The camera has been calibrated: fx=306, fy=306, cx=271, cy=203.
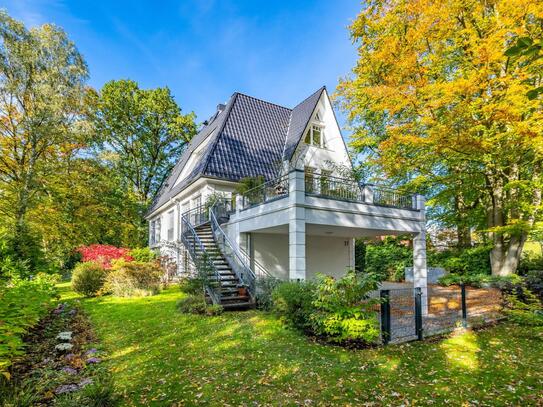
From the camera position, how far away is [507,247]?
15156 millimetres

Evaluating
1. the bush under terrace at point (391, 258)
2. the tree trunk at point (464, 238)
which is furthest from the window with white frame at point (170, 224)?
the tree trunk at point (464, 238)

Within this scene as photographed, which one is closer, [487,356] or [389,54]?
[487,356]

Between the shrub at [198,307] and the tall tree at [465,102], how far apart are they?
10.5 meters

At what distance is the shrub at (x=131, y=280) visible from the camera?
43.8 ft

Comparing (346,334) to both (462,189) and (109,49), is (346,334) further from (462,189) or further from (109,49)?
(109,49)

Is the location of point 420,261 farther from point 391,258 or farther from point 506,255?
point 391,258

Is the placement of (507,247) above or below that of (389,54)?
below

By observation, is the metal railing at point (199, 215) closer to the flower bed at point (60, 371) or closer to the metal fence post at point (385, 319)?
the flower bed at point (60, 371)

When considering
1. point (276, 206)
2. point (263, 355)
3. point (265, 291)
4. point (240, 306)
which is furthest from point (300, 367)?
point (276, 206)

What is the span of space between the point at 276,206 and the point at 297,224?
1247 millimetres

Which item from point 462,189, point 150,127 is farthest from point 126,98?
point 462,189

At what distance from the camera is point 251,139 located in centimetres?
1752

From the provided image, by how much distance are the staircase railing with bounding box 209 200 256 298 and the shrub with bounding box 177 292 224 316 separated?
1.53m

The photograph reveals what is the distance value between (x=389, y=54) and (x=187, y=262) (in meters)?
14.7
